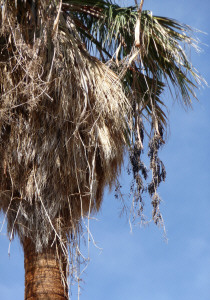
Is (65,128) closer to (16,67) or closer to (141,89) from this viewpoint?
(16,67)

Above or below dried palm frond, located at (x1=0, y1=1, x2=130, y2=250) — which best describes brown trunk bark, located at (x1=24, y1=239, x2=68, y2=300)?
below

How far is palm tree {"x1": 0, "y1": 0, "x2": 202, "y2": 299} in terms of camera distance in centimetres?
484

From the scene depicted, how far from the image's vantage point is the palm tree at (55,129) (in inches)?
191

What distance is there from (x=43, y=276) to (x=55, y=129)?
1.34 m

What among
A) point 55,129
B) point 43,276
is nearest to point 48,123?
point 55,129

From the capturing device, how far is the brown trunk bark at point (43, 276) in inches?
191

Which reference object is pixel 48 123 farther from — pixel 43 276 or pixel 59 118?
pixel 43 276

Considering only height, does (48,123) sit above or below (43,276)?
above

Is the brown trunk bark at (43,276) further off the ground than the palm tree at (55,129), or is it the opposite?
the palm tree at (55,129)

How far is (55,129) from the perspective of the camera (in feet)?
16.3

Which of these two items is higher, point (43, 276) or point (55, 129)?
point (55, 129)

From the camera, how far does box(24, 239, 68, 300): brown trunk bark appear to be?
484 centimetres

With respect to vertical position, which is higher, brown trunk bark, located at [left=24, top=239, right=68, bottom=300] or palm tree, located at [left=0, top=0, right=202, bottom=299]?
palm tree, located at [left=0, top=0, right=202, bottom=299]

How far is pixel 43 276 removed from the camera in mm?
4914
